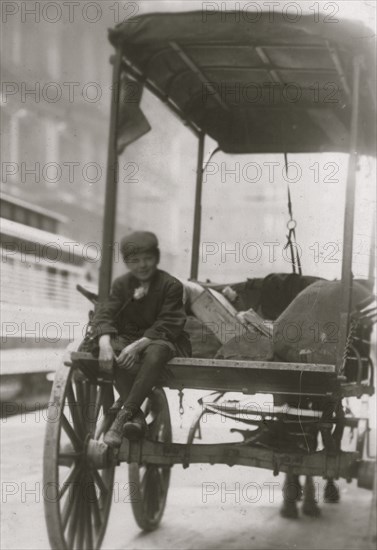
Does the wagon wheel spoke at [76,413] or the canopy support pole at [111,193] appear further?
the canopy support pole at [111,193]

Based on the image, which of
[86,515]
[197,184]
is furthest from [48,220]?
[86,515]

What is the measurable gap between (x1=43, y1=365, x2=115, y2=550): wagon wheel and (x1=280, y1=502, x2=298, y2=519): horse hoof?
150cm

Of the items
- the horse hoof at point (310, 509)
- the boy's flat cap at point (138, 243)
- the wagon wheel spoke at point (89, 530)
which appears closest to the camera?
the boy's flat cap at point (138, 243)

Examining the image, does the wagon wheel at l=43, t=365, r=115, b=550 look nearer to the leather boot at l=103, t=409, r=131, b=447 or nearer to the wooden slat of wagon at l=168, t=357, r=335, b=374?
the leather boot at l=103, t=409, r=131, b=447

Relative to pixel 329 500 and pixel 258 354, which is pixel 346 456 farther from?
pixel 329 500

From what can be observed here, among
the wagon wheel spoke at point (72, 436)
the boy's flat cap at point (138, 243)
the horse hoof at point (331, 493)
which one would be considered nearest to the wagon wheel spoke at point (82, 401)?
the wagon wheel spoke at point (72, 436)

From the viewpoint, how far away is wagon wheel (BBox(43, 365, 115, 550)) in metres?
3.57

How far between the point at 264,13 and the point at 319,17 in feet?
0.90

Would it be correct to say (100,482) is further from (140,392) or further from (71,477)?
(140,392)

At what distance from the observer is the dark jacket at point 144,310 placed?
387cm

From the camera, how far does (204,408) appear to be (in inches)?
183

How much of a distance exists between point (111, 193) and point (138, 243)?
1.40 ft

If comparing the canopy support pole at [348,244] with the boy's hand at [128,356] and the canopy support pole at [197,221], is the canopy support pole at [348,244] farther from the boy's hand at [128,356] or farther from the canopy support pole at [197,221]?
the canopy support pole at [197,221]

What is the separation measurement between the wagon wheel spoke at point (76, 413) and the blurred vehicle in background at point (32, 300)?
5432 mm
